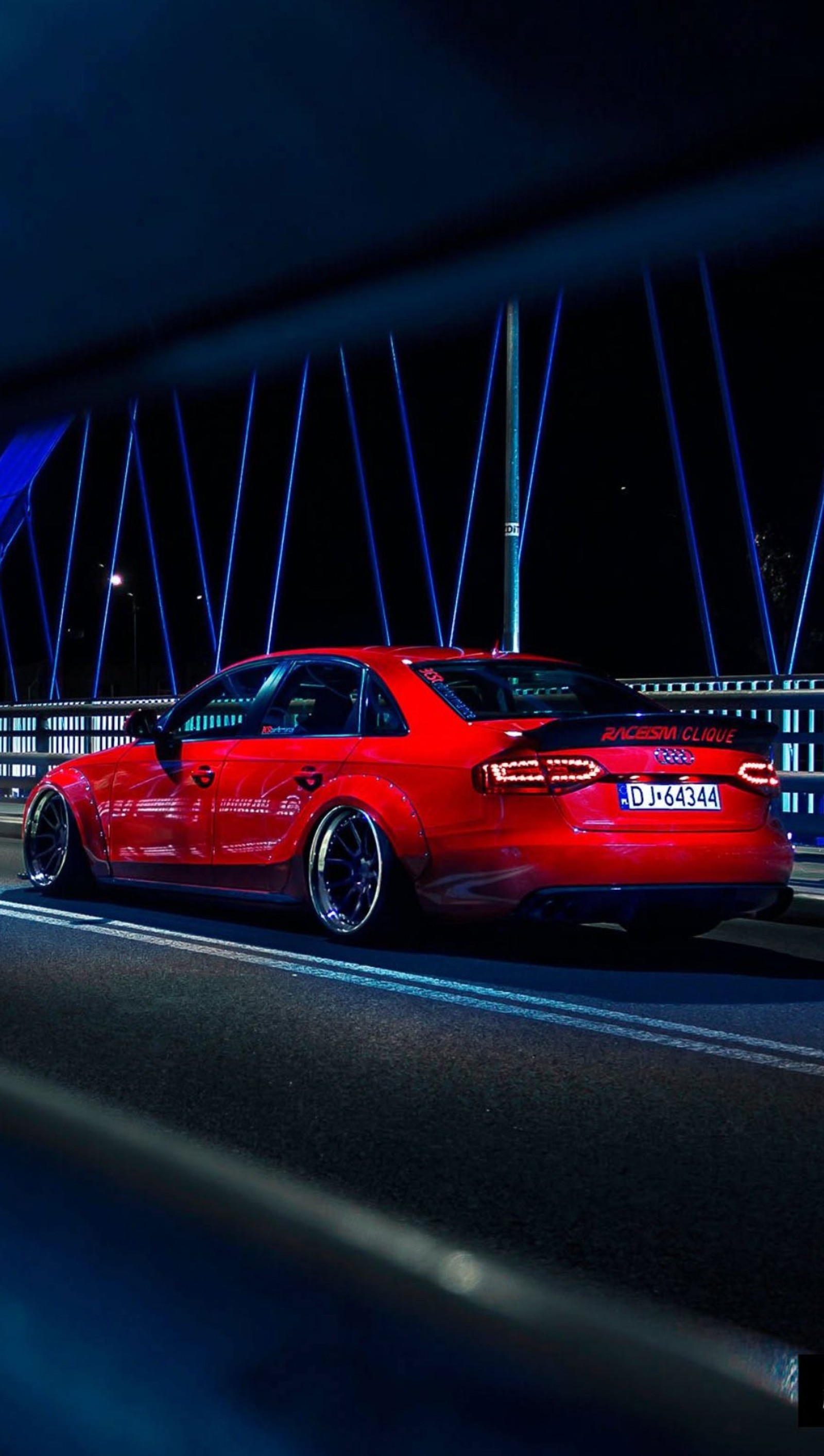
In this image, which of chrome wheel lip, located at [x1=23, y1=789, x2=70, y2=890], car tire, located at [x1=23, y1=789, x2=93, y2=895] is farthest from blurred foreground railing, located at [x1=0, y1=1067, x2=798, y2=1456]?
chrome wheel lip, located at [x1=23, y1=789, x2=70, y2=890]

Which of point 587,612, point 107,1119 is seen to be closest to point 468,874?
point 107,1119

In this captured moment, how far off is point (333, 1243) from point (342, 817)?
4.48 m

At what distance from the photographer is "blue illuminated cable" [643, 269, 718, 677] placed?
65.7 feet

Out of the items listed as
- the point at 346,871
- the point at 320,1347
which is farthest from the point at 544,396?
the point at 320,1347

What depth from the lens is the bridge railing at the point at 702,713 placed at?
11586 mm

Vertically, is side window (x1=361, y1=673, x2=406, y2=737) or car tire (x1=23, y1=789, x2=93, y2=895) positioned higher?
Result: side window (x1=361, y1=673, x2=406, y2=737)

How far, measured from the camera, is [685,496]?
2108 cm

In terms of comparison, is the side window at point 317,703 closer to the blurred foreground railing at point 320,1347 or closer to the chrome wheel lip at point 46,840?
the chrome wheel lip at point 46,840

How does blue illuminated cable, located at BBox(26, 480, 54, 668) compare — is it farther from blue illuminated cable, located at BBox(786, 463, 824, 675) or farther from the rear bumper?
the rear bumper

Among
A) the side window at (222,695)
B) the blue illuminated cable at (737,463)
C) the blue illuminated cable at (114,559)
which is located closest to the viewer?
the side window at (222,695)

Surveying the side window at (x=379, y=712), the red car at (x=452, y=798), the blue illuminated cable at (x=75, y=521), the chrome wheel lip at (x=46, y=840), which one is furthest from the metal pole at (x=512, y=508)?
the blue illuminated cable at (x=75, y=521)

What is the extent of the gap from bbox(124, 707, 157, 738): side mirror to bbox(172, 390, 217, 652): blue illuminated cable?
17.0 metres

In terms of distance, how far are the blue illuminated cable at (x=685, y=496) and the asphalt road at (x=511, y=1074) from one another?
11311 mm

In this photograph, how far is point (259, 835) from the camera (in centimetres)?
847
